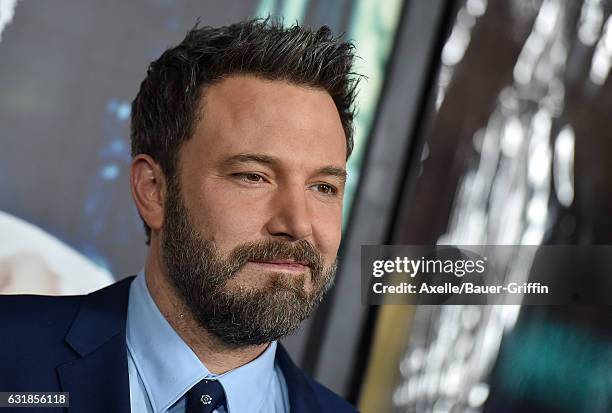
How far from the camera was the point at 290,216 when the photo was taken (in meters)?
1.24

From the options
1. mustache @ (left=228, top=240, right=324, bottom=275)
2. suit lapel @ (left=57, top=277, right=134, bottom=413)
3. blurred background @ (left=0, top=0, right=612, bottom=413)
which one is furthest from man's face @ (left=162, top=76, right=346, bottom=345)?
blurred background @ (left=0, top=0, right=612, bottom=413)

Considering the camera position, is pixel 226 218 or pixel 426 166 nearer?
pixel 226 218

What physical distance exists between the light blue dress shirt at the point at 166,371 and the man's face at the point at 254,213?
0.17 feet

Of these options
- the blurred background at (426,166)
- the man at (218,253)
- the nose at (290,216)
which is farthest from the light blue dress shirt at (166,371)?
the blurred background at (426,166)

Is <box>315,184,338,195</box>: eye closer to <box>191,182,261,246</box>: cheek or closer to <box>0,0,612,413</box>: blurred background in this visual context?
<box>191,182,261,246</box>: cheek

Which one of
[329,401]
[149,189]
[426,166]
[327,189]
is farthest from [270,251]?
[426,166]

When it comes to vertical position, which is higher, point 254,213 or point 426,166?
point 426,166

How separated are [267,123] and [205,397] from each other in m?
0.43

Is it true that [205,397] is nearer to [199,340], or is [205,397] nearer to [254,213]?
[199,340]

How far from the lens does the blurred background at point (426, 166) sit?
1.67m

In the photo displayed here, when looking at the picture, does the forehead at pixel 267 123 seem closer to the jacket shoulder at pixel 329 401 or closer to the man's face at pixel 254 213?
the man's face at pixel 254 213

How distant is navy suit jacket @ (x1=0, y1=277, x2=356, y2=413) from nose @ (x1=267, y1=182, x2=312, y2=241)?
296 mm

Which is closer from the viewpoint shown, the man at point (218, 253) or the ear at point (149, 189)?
the man at point (218, 253)

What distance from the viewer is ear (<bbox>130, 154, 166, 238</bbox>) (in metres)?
1.37
